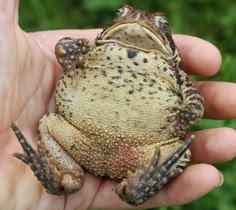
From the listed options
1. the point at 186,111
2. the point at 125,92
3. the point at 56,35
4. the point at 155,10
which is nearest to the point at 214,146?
the point at 186,111

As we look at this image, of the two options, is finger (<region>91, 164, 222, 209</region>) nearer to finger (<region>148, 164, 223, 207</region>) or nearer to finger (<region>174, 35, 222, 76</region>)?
finger (<region>148, 164, 223, 207</region>)

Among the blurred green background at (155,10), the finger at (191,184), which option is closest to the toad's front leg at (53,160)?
the finger at (191,184)

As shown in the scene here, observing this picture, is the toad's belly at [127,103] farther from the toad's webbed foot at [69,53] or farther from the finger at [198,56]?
the finger at [198,56]

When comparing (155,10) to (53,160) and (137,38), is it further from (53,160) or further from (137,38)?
(53,160)

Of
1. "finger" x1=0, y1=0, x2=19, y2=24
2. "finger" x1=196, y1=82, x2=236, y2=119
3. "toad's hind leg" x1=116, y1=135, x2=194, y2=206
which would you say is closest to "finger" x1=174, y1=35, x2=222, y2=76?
"finger" x1=196, y1=82, x2=236, y2=119

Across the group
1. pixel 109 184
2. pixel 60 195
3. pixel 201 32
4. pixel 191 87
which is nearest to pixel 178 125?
pixel 191 87
